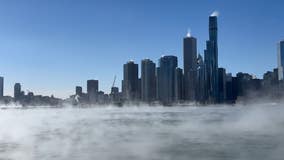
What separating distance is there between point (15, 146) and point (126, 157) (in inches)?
571

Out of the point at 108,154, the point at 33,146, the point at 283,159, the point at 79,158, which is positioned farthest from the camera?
the point at 33,146

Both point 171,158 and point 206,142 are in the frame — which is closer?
point 171,158

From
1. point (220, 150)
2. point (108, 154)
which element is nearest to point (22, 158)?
point (108, 154)

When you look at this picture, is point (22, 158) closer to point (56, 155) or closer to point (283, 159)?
point (56, 155)

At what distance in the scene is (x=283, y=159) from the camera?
34000 mm

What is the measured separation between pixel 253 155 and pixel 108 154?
1077cm

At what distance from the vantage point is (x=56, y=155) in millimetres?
38812

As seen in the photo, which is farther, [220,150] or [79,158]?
[220,150]

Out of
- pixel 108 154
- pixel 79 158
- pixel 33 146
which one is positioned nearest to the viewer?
pixel 79 158

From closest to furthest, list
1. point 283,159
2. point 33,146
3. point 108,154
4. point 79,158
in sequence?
point 283,159 → point 79,158 → point 108,154 → point 33,146

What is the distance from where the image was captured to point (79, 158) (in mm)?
36781

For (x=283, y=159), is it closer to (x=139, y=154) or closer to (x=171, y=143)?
(x=139, y=154)

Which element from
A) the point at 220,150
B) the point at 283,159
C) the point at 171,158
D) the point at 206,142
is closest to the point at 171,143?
the point at 206,142

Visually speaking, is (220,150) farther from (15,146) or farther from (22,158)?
(15,146)
